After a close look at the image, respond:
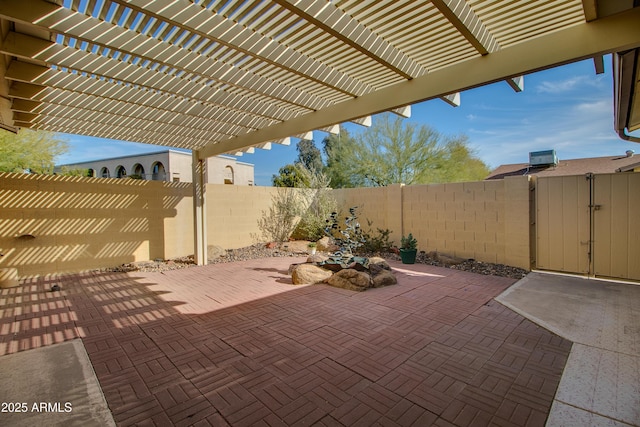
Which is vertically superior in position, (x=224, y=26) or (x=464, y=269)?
(x=224, y=26)

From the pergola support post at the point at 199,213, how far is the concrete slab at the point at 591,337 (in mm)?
6443

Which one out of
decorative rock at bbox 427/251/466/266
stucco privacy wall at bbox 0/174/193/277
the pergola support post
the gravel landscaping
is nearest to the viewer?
stucco privacy wall at bbox 0/174/193/277

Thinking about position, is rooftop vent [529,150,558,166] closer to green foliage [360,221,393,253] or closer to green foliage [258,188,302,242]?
green foliage [360,221,393,253]

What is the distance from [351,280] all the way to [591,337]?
3107 mm

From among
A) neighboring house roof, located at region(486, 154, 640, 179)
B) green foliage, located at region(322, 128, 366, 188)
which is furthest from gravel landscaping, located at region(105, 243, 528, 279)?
neighboring house roof, located at region(486, 154, 640, 179)

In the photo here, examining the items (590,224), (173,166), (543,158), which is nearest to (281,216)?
(590,224)

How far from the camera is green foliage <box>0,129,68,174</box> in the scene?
10328 mm

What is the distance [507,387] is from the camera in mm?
2365

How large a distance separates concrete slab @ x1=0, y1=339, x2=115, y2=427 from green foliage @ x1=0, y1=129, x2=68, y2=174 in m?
11.0

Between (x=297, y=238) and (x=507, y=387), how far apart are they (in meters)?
8.48

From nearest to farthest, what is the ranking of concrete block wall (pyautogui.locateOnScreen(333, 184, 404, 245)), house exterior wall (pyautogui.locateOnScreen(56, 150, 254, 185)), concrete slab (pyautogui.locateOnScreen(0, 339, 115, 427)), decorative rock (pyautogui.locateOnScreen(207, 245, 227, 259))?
concrete slab (pyautogui.locateOnScreen(0, 339, 115, 427)) → decorative rock (pyautogui.locateOnScreen(207, 245, 227, 259)) → concrete block wall (pyautogui.locateOnScreen(333, 184, 404, 245)) → house exterior wall (pyautogui.locateOnScreen(56, 150, 254, 185))

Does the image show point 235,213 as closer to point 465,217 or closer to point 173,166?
point 465,217

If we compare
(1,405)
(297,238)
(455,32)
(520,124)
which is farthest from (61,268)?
(520,124)

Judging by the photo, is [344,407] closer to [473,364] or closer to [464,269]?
[473,364]
